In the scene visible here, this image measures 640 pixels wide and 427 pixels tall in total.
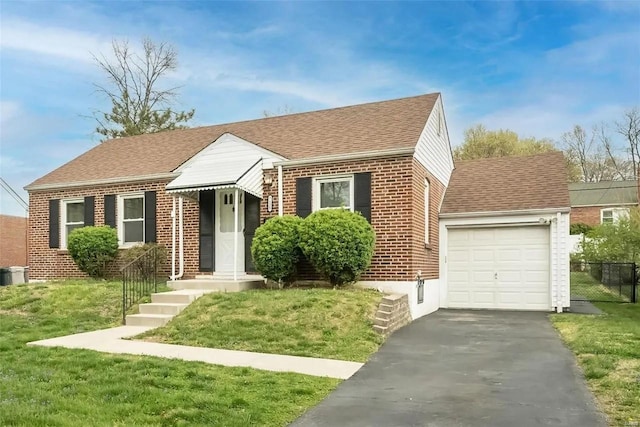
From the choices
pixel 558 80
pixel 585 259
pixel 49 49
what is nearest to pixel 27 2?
pixel 49 49

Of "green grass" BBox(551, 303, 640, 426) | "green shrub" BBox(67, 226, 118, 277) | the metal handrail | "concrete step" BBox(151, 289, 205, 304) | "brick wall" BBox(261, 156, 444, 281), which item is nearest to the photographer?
"green grass" BBox(551, 303, 640, 426)

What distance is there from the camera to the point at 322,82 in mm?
20891

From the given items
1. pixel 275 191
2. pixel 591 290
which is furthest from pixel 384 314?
pixel 591 290

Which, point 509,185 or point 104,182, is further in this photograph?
point 104,182

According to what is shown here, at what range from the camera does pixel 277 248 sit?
36.9 feet

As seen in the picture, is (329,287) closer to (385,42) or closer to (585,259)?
(385,42)

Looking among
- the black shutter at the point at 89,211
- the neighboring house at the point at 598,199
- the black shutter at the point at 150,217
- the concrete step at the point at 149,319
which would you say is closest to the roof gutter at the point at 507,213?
the concrete step at the point at 149,319

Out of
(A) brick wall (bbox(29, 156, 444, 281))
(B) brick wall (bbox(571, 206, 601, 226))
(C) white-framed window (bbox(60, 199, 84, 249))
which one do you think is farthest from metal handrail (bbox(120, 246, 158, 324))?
(B) brick wall (bbox(571, 206, 601, 226))

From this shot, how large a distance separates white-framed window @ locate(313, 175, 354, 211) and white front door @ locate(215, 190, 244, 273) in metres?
2.11

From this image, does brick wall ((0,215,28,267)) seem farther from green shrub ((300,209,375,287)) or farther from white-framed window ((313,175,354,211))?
green shrub ((300,209,375,287))

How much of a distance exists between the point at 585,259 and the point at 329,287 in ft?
44.8

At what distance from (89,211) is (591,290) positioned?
54.6 ft

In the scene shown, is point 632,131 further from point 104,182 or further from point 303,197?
point 104,182

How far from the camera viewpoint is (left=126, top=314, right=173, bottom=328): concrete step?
9802 millimetres
